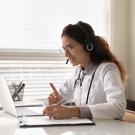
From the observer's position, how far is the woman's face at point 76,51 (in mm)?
1966

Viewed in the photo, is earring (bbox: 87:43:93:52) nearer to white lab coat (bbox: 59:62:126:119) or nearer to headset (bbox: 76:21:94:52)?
headset (bbox: 76:21:94:52)

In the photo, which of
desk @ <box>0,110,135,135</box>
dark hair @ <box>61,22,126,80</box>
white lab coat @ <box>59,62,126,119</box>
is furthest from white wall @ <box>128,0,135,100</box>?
desk @ <box>0,110,135,135</box>

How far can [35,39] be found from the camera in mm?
2877

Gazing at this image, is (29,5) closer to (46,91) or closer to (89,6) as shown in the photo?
(89,6)

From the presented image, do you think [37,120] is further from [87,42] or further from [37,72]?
[37,72]

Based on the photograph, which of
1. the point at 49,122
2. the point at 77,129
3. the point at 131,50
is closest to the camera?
the point at 77,129

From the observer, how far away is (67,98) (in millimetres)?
2254

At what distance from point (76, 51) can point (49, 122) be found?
0.71 metres

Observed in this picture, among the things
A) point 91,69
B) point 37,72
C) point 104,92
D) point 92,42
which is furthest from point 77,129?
point 37,72

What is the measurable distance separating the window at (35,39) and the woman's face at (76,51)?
92cm

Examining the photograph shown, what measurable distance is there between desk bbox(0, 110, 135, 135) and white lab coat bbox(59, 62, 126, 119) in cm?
10

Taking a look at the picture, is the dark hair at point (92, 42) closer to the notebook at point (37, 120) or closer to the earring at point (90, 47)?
the earring at point (90, 47)

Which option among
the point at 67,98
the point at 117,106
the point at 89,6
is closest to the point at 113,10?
the point at 89,6

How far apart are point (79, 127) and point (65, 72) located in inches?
68.5
